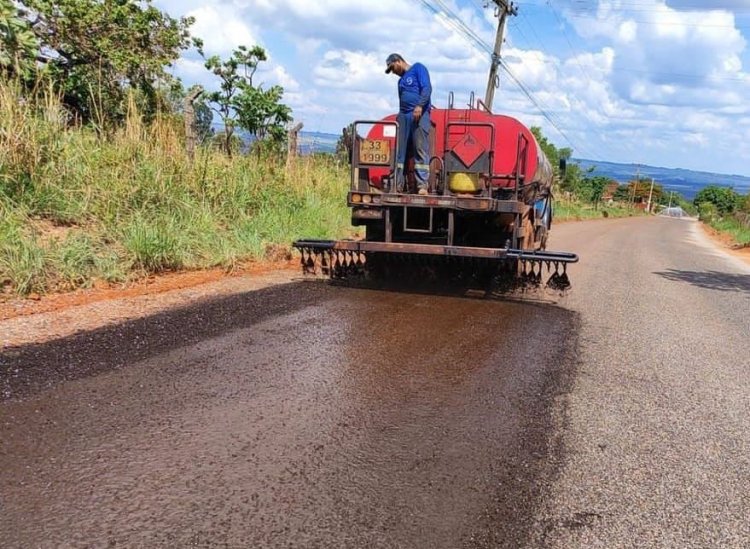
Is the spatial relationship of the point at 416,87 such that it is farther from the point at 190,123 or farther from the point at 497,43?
the point at 497,43

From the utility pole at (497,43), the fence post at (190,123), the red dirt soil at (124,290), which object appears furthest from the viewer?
the utility pole at (497,43)

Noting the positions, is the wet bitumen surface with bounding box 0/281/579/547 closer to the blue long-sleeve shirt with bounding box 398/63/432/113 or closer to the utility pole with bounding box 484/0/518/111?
the blue long-sleeve shirt with bounding box 398/63/432/113

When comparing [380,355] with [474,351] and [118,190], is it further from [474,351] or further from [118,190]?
[118,190]

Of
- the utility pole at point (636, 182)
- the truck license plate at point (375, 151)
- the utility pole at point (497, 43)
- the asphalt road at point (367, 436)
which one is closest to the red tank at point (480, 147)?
the truck license plate at point (375, 151)

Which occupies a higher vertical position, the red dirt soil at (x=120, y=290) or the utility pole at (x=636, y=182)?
the red dirt soil at (x=120, y=290)

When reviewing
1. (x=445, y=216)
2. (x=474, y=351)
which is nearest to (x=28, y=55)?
(x=445, y=216)

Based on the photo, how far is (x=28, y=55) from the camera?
26.4ft

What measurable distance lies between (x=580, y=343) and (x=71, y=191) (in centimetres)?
603

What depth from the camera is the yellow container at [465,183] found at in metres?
7.26

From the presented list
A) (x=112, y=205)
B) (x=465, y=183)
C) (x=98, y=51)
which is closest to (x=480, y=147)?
(x=465, y=183)

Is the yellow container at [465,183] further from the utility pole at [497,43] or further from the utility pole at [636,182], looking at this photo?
the utility pole at [636,182]

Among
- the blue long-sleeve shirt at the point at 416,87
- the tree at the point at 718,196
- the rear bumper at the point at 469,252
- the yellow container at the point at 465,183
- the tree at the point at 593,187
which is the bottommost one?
the tree at the point at 718,196

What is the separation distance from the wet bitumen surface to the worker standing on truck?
98.7 inches

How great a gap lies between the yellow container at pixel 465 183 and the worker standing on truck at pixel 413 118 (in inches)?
13.6
